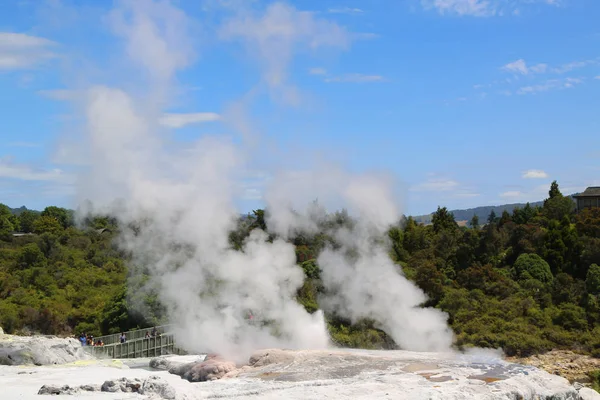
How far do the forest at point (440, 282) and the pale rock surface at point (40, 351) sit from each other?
617 centimetres

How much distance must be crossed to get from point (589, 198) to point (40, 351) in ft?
196

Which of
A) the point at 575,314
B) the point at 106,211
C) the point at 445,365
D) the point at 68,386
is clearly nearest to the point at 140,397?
the point at 68,386

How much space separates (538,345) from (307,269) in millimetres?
12433

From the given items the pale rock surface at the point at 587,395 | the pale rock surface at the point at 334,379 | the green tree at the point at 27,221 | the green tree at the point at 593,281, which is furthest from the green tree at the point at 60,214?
the pale rock surface at the point at 587,395

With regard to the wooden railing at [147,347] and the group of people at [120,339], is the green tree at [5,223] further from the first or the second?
the wooden railing at [147,347]

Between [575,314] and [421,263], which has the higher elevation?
[421,263]

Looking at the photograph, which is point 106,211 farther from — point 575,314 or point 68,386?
point 575,314

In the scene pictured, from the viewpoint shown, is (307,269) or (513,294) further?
(513,294)

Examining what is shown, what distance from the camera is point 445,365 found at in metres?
24.2

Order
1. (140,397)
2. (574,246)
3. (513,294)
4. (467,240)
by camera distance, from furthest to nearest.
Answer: (467,240) < (574,246) < (513,294) < (140,397)

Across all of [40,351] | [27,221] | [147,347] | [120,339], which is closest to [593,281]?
[147,347]

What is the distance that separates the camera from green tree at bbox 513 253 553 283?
4366cm

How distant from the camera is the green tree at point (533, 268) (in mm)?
43656

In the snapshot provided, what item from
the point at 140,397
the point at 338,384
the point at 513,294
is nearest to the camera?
the point at 140,397
